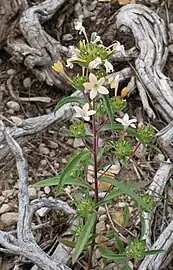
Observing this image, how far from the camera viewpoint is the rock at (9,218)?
238 centimetres

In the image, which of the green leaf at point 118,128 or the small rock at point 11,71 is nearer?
the green leaf at point 118,128

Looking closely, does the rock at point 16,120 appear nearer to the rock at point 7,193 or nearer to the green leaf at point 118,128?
the rock at point 7,193

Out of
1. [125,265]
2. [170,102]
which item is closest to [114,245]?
[125,265]

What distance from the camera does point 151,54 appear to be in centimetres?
289

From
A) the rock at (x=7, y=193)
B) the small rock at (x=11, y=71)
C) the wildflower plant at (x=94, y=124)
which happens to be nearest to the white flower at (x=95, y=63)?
the wildflower plant at (x=94, y=124)

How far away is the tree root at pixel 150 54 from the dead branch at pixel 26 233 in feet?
2.14

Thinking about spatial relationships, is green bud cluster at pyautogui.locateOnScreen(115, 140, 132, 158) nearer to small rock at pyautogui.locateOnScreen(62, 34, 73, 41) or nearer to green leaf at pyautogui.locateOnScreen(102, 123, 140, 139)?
green leaf at pyautogui.locateOnScreen(102, 123, 140, 139)

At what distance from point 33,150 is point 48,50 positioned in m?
0.48

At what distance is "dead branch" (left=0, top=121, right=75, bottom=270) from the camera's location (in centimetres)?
211

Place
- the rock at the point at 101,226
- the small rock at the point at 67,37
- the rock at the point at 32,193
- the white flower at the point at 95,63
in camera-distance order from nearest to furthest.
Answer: the white flower at the point at 95,63 < the rock at the point at 101,226 < the rock at the point at 32,193 < the small rock at the point at 67,37

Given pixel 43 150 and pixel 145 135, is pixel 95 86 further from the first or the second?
pixel 43 150

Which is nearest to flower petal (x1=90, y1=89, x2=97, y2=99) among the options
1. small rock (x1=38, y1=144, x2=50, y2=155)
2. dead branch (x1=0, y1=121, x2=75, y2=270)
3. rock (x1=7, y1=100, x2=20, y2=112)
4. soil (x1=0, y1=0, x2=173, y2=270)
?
dead branch (x1=0, y1=121, x2=75, y2=270)

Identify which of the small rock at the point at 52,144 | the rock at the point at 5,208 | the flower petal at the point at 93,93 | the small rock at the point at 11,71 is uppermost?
the flower petal at the point at 93,93

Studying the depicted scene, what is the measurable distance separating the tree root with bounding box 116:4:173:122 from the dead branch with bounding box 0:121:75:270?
652 millimetres
